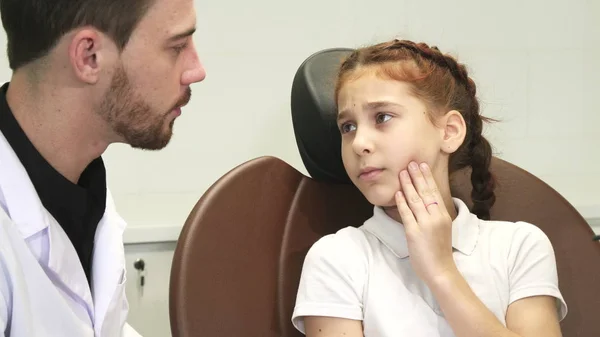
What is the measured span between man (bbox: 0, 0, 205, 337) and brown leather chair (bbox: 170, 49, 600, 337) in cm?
17

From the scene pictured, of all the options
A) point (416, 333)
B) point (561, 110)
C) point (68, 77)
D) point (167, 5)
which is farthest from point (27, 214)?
point (561, 110)

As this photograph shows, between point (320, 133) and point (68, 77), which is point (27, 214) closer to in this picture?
point (68, 77)

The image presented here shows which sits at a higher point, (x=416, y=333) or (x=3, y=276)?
(x=3, y=276)

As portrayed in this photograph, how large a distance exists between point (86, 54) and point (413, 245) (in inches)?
23.8

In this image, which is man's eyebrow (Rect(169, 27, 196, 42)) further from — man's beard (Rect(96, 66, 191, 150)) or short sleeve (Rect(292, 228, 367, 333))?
short sleeve (Rect(292, 228, 367, 333))

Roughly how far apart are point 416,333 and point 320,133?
1.38 feet

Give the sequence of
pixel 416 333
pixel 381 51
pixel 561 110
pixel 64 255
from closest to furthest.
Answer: pixel 64 255 < pixel 416 333 < pixel 381 51 < pixel 561 110

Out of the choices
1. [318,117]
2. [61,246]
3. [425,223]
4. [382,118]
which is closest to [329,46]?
[318,117]

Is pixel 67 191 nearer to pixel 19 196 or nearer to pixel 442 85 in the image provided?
pixel 19 196

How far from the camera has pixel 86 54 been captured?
111cm

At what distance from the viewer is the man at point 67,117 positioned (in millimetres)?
1063

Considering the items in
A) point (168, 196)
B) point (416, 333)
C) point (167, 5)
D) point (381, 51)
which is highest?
point (167, 5)

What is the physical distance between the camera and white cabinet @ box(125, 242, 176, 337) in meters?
1.68

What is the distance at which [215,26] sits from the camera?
5.74 ft
